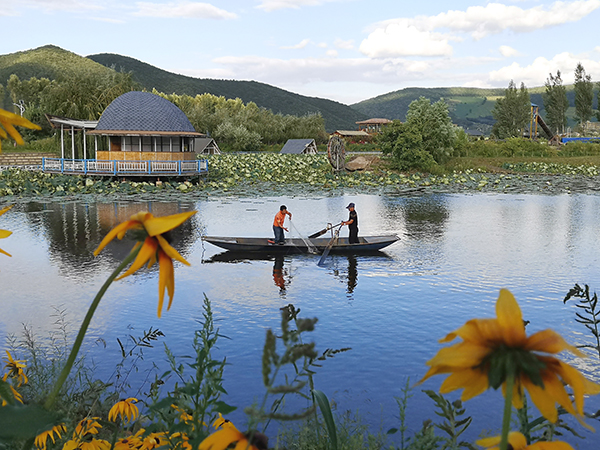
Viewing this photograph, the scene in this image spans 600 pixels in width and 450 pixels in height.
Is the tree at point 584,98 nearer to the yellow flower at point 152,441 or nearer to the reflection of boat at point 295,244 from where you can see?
the reflection of boat at point 295,244

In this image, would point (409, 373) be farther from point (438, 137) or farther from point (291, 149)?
point (291, 149)

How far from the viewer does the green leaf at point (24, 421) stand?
132cm

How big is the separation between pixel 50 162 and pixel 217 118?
57.2 metres

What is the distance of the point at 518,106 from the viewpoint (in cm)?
9306

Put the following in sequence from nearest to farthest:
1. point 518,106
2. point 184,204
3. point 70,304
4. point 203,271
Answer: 1. point 70,304
2. point 203,271
3. point 184,204
4. point 518,106

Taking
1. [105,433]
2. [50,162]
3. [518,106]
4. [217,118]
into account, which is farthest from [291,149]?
[105,433]

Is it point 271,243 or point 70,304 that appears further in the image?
point 271,243

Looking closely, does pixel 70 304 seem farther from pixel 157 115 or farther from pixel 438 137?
pixel 438 137

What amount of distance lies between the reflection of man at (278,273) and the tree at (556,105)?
333 feet

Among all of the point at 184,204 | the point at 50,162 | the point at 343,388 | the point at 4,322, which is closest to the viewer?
the point at 343,388

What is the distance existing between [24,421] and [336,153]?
50.5 meters

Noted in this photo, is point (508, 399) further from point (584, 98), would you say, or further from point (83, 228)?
point (584, 98)

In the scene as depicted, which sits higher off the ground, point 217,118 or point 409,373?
point 217,118

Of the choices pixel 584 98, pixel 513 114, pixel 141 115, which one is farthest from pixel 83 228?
pixel 584 98
